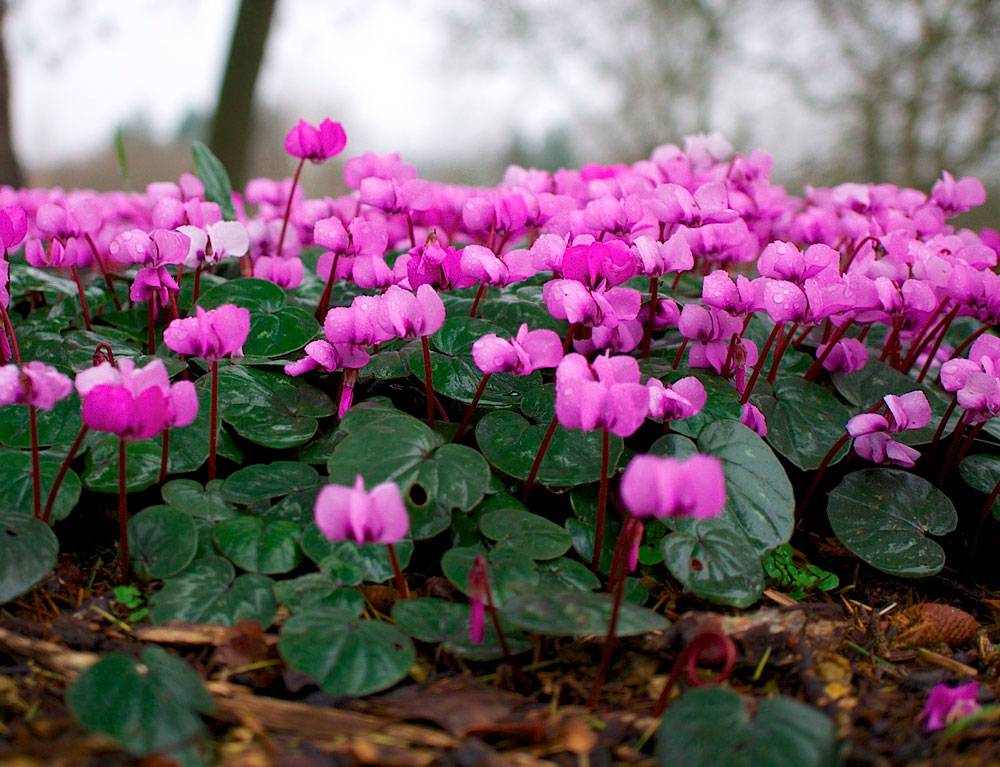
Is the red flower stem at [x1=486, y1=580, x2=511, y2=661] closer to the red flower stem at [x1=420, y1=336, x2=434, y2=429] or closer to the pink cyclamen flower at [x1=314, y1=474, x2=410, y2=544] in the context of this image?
the pink cyclamen flower at [x1=314, y1=474, x2=410, y2=544]

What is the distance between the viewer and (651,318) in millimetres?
1744

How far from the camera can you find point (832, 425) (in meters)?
1.69

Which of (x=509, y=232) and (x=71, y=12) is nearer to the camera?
(x=509, y=232)

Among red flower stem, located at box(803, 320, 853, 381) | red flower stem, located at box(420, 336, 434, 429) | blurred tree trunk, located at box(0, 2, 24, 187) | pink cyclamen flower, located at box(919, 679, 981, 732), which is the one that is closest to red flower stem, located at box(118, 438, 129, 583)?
red flower stem, located at box(420, 336, 434, 429)

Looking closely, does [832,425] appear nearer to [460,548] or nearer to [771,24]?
[460,548]

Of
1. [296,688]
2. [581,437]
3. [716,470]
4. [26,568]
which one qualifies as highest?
[716,470]

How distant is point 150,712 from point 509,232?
1.18m

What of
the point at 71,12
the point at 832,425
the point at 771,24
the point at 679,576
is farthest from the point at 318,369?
the point at 771,24

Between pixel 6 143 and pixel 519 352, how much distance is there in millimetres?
5036

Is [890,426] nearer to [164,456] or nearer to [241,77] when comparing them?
[164,456]

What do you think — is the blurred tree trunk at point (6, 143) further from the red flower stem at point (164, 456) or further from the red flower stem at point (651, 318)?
the red flower stem at point (651, 318)

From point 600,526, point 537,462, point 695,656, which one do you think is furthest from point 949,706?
point 537,462

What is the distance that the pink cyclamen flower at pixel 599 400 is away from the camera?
1136 mm

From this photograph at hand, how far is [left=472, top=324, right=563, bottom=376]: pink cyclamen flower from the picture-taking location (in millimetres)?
1332
